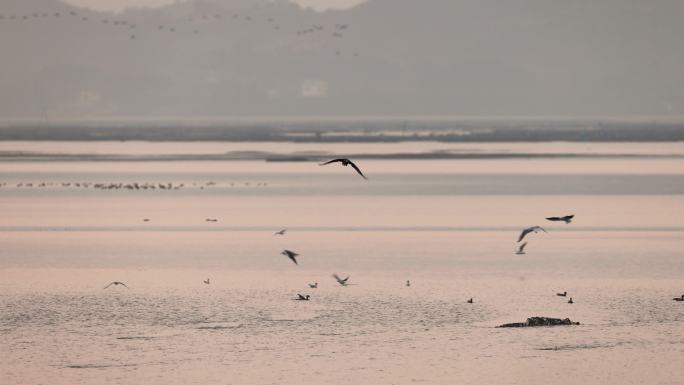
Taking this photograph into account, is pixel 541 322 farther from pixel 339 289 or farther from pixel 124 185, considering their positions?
pixel 124 185

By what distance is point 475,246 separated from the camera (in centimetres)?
3625

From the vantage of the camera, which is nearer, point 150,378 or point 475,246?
point 150,378

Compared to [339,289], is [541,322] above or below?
below

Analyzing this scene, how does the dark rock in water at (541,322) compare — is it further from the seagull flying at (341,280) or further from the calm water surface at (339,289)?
the seagull flying at (341,280)

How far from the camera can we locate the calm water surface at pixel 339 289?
19953 millimetres

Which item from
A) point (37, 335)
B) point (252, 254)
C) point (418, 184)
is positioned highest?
point (418, 184)

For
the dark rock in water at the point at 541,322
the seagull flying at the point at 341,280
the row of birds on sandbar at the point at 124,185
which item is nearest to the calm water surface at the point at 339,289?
the seagull flying at the point at 341,280

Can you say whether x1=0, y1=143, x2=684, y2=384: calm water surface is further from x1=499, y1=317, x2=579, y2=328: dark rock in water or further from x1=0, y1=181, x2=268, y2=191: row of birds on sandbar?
x1=0, y1=181, x2=268, y2=191: row of birds on sandbar

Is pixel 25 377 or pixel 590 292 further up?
pixel 590 292

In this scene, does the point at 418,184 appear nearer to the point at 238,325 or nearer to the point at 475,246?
the point at 475,246

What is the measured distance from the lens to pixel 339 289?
90.7ft

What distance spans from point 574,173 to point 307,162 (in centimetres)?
2278

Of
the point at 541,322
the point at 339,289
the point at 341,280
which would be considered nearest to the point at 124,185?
the point at 341,280

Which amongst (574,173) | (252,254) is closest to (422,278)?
(252,254)
